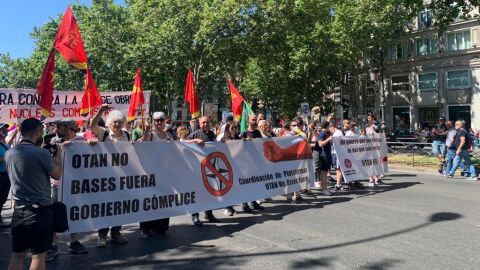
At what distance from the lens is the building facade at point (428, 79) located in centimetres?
3531

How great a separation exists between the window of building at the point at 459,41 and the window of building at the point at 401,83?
5014mm

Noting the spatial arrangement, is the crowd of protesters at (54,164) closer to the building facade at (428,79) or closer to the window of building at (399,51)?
the building facade at (428,79)

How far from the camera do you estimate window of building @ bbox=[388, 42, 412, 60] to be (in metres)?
41.0

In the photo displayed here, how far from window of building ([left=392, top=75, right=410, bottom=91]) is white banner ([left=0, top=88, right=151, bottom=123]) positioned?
3293 cm

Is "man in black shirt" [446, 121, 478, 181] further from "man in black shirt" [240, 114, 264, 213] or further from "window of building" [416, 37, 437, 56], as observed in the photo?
"window of building" [416, 37, 437, 56]

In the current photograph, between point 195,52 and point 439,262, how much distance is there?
88.3ft

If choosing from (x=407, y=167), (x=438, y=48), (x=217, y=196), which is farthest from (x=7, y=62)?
(x=217, y=196)

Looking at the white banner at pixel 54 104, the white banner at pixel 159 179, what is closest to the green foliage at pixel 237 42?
the white banner at pixel 54 104

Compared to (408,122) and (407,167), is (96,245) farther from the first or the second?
(408,122)

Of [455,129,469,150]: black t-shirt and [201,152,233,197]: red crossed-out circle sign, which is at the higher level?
[455,129,469,150]: black t-shirt

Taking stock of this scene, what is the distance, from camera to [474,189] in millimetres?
10820

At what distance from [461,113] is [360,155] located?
96.1ft

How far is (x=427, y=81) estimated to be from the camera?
3894cm

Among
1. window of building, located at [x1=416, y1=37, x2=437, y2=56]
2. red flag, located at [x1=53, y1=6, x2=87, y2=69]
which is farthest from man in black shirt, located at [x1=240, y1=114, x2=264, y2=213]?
window of building, located at [x1=416, y1=37, x2=437, y2=56]
